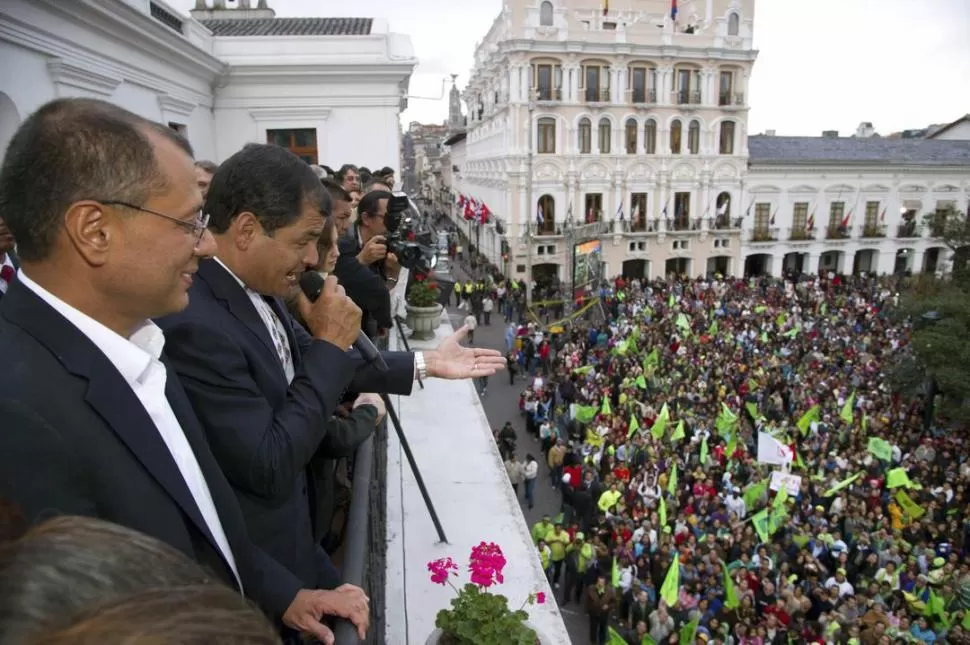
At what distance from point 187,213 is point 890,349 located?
24410mm

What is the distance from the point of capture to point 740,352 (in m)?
19.8

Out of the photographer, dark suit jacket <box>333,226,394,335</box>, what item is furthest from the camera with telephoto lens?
dark suit jacket <box>333,226,394,335</box>

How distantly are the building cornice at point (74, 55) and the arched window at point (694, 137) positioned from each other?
1204 inches

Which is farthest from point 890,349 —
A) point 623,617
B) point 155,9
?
point 155,9

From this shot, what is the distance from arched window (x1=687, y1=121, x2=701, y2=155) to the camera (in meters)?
36.0

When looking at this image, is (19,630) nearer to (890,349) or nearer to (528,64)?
(890,349)

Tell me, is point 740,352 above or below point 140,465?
below

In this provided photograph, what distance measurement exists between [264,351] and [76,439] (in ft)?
3.11

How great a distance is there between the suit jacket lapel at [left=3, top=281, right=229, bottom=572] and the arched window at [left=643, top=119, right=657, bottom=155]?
36.4m

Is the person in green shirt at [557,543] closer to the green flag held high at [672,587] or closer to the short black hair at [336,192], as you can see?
the green flag held high at [672,587]

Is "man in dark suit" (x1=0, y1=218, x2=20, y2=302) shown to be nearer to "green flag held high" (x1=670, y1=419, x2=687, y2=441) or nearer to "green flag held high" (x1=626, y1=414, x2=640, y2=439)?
"green flag held high" (x1=626, y1=414, x2=640, y2=439)

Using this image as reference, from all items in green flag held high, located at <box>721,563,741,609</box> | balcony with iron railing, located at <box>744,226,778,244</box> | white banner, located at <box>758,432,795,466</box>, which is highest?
balcony with iron railing, located at <box>744,226,778,244</box>

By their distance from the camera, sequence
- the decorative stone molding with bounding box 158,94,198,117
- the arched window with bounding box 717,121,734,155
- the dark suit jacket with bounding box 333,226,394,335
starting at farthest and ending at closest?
the arched window with bounding box 717,121,734,155
the decorative stone molding with bounding box 158,94,198,117
the dark suit jacket with bounding box 333,226,394,335

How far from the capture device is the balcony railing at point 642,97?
1367 inches
